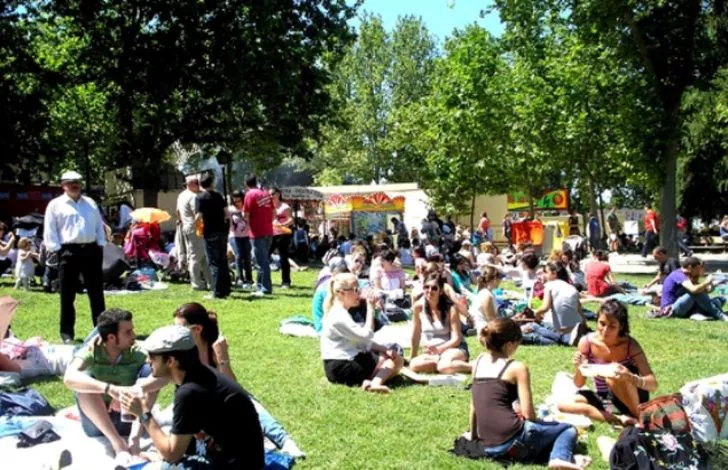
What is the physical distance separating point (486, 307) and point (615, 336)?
10.3 feet

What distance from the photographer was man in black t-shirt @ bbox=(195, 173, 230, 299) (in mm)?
11914

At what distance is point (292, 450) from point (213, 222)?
285 inches

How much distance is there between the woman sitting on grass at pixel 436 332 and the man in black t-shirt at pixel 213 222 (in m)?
4.72

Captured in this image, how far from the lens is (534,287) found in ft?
40.2

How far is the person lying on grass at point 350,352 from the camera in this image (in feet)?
23.3

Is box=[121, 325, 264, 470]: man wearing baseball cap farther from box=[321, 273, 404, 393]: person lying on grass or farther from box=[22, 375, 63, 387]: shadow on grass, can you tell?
box=[22, 375, 63, 387]: shadow on grass

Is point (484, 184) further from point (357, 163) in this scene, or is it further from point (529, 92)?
point (357, 163)

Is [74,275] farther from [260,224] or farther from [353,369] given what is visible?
[260,224]

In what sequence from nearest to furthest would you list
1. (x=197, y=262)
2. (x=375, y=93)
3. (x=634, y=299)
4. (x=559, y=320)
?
(x=559, y=320)
(x=197, y=262)
(x=634, y=299)
(x=375, y=93)

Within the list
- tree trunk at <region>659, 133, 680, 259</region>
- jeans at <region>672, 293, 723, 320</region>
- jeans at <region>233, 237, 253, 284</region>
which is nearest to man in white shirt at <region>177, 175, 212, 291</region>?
jeans at <region>233, 237, 253, 284</region>

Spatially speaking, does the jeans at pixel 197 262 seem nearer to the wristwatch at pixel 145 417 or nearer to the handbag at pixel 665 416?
the wristwatch at pixel 145 417

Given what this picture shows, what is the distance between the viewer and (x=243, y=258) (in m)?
14.4

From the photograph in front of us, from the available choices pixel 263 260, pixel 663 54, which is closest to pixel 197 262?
pixel 263 260

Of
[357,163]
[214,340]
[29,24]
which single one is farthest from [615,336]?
[357,163]
